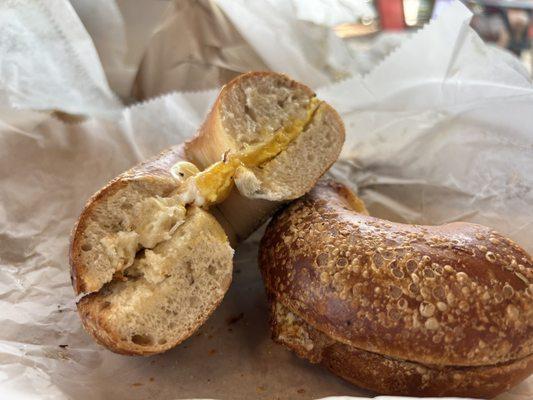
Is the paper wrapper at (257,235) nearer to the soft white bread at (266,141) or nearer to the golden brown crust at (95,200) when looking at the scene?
the golden brown crust at (95,200)

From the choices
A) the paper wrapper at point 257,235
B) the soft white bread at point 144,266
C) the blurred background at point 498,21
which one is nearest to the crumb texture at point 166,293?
the soft white bread at point 144,266

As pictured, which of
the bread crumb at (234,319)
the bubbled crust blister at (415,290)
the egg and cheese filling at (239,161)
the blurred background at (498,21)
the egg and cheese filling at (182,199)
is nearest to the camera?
the bubbled crust blister at (415,290)

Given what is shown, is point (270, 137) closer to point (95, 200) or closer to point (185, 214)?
point (185, 214)

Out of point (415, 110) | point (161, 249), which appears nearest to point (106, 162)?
point (161, 249)

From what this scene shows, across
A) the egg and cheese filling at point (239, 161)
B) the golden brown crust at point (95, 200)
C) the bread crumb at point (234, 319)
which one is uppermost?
the golden brown crust at point (95, 200)

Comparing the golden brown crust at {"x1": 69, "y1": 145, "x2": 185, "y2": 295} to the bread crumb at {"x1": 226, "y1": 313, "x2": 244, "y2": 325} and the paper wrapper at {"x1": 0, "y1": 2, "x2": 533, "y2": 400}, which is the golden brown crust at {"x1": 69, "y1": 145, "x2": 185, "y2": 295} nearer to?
the paper wrapper at {"x1": 0, "y1": 2, "x2": 533, "y2": 400}

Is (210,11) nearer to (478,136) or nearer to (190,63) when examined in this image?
(190,63)

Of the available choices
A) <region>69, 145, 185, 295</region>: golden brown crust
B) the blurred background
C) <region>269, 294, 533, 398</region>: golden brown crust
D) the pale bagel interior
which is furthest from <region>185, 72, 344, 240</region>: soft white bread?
the blurred background

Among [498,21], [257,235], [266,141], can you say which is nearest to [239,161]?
[266,141]
